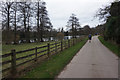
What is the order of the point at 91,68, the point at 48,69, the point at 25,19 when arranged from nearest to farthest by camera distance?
the point at 48,69 → the point at 91,68 → the point at 25,19

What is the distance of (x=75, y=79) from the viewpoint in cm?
452

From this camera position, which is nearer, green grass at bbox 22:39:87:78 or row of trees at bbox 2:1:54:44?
green grass at bbox 22:39:87:78

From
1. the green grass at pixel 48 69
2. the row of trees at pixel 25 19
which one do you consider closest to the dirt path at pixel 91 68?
the green grass at pixel 48 69

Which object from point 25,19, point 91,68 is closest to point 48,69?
point 91,68

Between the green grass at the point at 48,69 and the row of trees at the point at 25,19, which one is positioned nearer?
the green grass at the point at 48,69

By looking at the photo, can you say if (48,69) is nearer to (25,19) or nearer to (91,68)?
(91,68)

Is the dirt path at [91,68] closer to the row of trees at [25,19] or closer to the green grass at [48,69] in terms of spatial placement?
the green grass at [48,69]

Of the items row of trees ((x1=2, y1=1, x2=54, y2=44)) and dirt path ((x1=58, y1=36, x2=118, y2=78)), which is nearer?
dirt path ((x1=58, y1=36, x2=118, y2=78))

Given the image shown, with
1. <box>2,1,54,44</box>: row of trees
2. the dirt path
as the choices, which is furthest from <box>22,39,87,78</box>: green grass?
<box>2,1,54,44</box>: row of trees

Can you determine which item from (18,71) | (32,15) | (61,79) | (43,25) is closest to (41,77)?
(61,79)

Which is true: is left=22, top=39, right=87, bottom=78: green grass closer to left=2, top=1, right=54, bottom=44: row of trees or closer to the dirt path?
the dirt path

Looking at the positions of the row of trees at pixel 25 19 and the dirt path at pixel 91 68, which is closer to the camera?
the dirt path at pixel 91 68

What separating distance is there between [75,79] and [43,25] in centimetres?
3070

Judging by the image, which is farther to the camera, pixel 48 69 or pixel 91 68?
pixel 91 68
